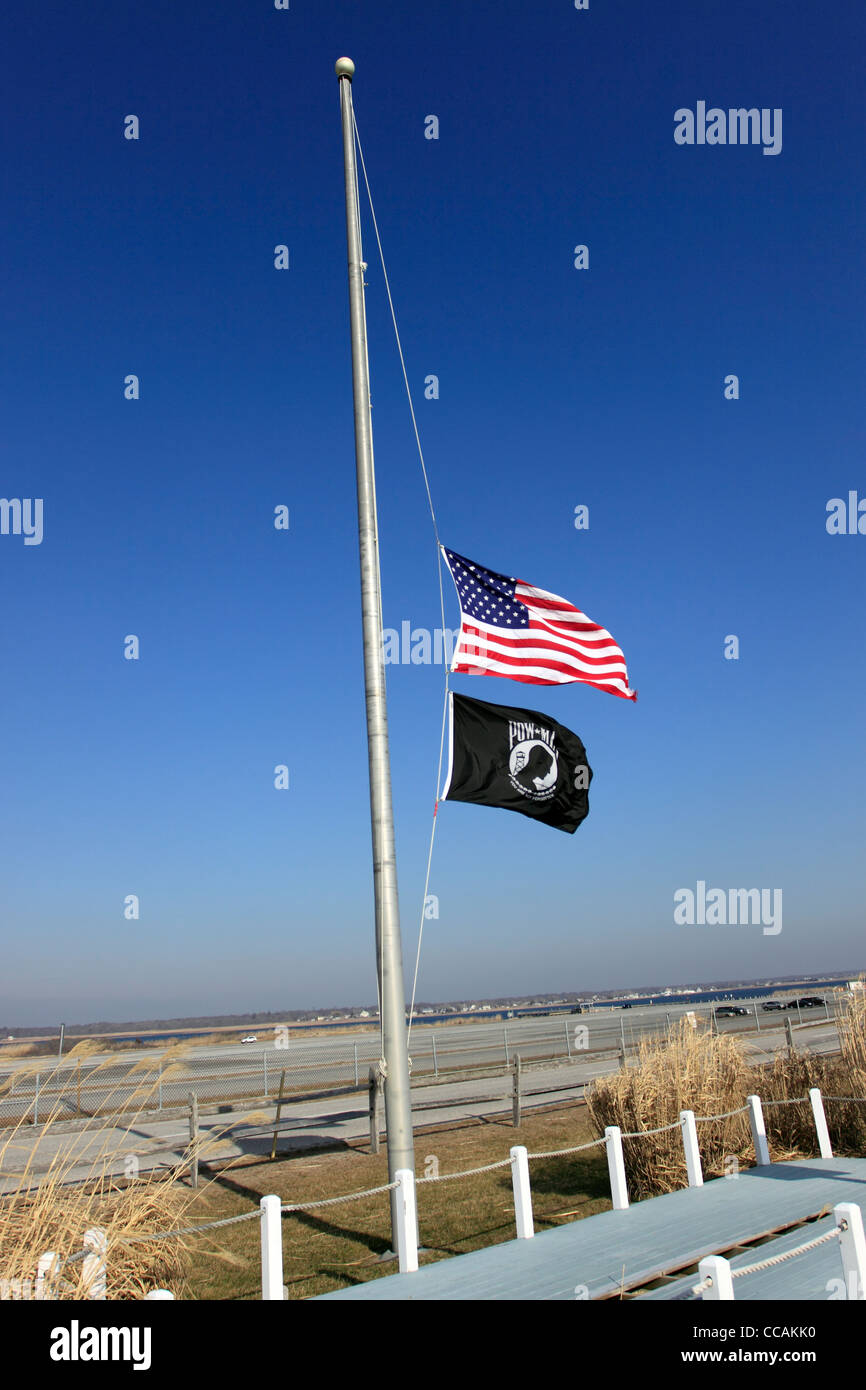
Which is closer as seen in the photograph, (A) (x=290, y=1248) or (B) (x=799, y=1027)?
(A) (x=290, y=1248)

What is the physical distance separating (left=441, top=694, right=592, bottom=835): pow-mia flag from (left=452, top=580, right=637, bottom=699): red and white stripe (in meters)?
0.48

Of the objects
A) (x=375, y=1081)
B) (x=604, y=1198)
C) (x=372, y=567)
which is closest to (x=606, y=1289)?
(x=604, y=1198)

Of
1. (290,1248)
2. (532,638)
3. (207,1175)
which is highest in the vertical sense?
(532,638)

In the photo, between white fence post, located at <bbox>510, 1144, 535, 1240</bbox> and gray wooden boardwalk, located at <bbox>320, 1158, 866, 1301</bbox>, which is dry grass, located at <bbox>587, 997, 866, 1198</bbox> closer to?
gray wooden boardwalk, located at <bbox>320, 1158, 866, 1301</bbox>

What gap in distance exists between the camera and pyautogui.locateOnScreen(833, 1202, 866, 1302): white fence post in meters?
6.09

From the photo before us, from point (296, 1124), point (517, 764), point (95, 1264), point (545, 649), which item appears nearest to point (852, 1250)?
point (95, 1264)

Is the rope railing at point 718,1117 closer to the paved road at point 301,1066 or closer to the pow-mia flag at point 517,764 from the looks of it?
the pow-mia flag at point 517,764

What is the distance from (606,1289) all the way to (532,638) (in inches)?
278

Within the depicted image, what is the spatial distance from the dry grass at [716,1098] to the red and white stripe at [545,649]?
4833mm

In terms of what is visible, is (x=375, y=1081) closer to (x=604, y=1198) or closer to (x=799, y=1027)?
(x=604, y=1198)

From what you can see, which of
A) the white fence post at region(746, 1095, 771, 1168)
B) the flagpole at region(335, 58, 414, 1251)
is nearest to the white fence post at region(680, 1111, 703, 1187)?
the white fence post at region(746, 1095, 771, 1168)
